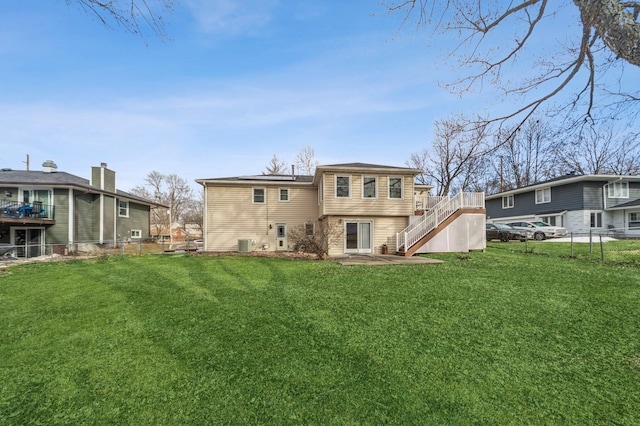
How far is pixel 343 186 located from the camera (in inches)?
552

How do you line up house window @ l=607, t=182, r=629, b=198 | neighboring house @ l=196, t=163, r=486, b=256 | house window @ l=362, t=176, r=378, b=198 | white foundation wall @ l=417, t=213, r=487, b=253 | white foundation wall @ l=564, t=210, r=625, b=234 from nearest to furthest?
white foundation wall @ l=417, t=213, r=487, b=253 → neighboring house @ l=196, t=163, r=486, b=256 → house window @ l=362, t=176, r=378, b=198 → white foundation wall @ l=564, t=210, r=625, b=234 → house window @ l=607, t=182, r=629, b=198

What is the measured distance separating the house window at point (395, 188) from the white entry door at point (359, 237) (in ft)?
6.22

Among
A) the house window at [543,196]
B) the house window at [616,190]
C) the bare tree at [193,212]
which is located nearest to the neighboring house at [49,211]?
the bare tree at [193,212]

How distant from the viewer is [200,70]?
10.6 m

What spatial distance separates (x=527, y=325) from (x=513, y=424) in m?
2.52

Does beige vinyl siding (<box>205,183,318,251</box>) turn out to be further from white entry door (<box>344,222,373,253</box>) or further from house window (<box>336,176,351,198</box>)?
house window (<box>336,176,351,198</box>)

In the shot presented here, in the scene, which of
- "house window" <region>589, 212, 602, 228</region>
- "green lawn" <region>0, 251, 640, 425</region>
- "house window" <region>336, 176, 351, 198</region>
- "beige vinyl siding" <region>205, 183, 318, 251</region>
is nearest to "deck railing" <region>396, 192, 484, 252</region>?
"house window" <region>336, 176, 351, 198</region>

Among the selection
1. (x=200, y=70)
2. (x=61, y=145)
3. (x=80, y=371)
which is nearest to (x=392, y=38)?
(x=80, y=371)

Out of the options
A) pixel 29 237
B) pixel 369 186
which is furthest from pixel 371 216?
pixel 29 237

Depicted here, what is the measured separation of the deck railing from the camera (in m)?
13.3

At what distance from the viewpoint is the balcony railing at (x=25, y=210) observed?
49.8 ft

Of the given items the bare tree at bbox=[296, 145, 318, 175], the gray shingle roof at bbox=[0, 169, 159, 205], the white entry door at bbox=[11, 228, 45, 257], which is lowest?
the white entry door at bbox=[11, 228, 45, 257]

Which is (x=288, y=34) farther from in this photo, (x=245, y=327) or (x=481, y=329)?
(x=481, y=329)

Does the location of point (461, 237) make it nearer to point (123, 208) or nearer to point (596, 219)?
point (596, 219)
